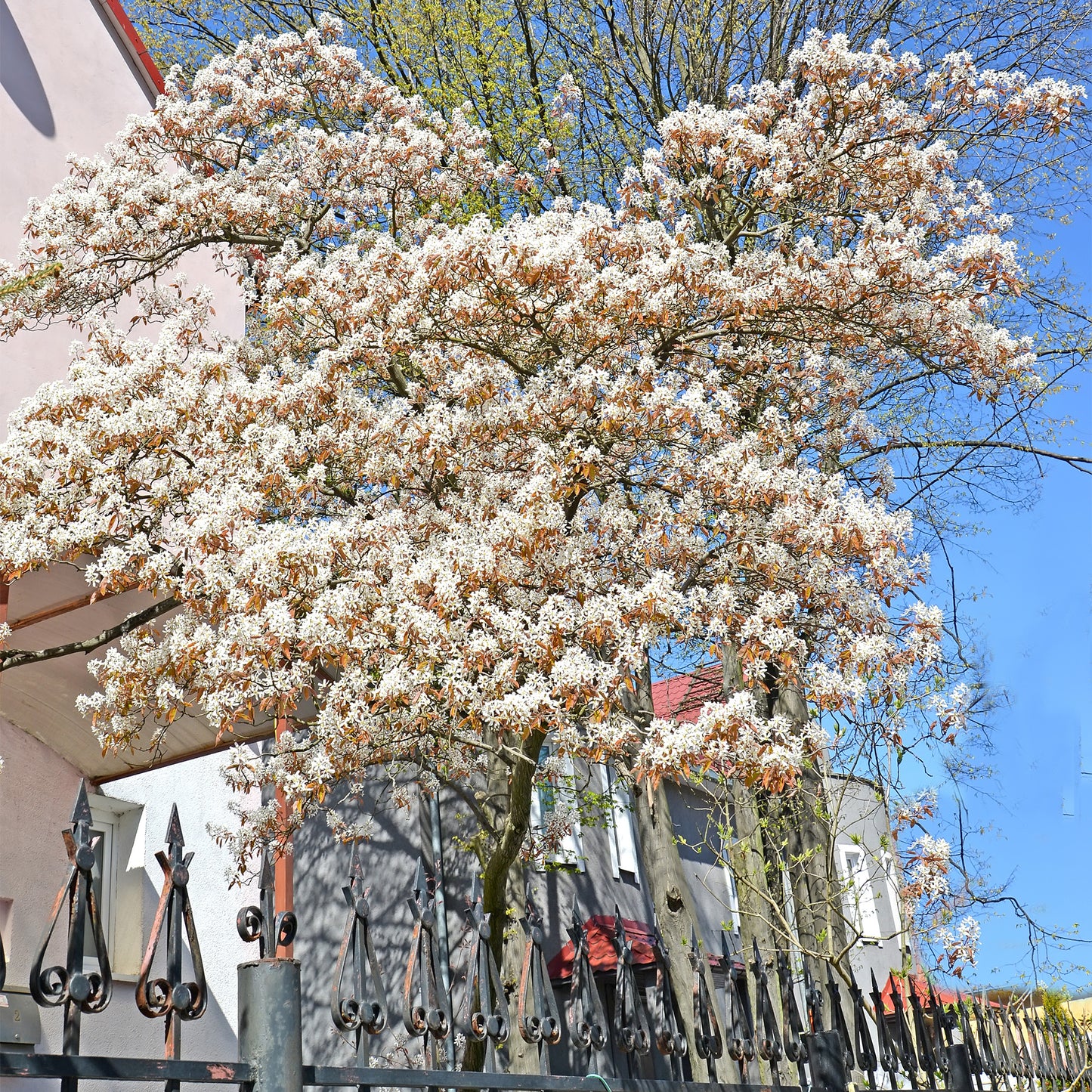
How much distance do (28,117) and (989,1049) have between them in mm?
10934

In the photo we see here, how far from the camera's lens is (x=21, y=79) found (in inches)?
409

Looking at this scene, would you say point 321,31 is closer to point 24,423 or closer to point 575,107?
point 575,107

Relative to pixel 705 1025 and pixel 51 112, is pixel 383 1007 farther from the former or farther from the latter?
pixel 51 112

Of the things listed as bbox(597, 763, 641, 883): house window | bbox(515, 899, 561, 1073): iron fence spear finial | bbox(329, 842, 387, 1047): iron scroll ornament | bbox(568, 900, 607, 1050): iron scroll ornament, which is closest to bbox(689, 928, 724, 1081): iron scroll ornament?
bbox(568, 900, 607, 1050): iron scroll ornament

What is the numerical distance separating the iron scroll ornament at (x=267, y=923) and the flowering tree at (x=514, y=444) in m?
3.61

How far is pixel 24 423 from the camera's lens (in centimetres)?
727

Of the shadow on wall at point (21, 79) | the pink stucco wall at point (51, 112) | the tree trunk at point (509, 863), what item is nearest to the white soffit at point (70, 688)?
the pink stucco wall at point (51, 112)

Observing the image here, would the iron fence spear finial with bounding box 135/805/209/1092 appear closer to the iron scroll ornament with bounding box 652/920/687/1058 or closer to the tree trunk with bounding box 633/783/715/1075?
the iron scroll ornament with bounding box 652/920/687/1058

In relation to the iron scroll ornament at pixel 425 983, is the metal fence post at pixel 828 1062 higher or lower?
lower

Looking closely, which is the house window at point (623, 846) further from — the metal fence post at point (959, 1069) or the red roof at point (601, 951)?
the metal fence post at point (959, 1069)

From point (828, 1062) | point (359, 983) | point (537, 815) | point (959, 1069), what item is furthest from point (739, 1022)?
point (537, 815)

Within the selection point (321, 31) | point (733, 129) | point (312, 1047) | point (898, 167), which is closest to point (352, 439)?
point (733, 129)

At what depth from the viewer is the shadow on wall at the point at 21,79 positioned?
10.2 m

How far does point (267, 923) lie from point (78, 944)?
1.56 feet
